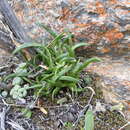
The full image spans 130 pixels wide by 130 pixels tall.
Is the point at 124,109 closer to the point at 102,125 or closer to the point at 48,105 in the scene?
the point at 102,125

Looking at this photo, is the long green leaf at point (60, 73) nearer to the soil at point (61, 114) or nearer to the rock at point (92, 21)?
the soil at point (61, 114)

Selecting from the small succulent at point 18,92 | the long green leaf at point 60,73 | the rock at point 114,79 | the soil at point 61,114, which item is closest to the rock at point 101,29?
the rock at point 114,79

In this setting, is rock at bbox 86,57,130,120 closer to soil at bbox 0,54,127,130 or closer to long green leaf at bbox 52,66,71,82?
soil at bbox 0,54,127,130

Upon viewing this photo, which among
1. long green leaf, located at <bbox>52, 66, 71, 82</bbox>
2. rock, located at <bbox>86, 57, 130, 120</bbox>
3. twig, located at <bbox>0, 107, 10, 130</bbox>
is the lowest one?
rock, located at <bbox>86, 57, 130, 120</bbox>

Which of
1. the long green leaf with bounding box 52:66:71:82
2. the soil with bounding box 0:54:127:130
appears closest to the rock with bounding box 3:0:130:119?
the soil with bounding box 0:54:127:130

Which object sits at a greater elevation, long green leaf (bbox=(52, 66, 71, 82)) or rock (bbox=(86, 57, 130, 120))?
long green leaf (bbox=(52, 66, 71, 82))

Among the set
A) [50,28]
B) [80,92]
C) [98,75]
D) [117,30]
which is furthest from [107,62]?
[50,28]

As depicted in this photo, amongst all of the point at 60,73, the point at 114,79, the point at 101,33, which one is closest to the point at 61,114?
the point at 60,73

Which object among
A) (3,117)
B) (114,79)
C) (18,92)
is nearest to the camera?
(3,117)

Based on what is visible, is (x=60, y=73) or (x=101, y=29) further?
(x=101, y=29)

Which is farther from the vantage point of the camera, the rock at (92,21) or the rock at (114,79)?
the rock at (92,21)

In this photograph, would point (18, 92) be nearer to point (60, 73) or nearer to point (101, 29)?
point (60, 73)
